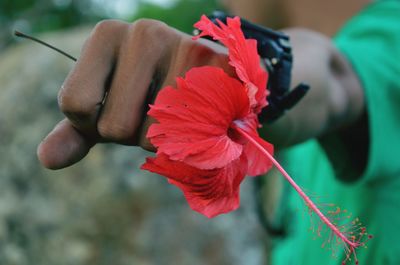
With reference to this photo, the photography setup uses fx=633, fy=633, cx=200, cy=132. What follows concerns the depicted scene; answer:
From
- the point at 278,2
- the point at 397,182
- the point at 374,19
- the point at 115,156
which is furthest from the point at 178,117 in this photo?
the point at 115,156

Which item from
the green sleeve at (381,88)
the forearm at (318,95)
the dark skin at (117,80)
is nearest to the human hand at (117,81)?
the dark skin at (117,80)

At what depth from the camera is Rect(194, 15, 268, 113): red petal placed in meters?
0.29

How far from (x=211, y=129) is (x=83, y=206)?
127 centimetres

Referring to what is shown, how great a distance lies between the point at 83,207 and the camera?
151cm

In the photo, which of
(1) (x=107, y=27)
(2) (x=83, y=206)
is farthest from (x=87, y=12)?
(1) (x=107, y=27)

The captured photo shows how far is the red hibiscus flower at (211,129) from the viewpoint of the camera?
27cm

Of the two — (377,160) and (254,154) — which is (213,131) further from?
(377,160)

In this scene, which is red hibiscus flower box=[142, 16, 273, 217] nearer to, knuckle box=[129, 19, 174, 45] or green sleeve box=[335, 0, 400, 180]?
knuckle box=[129, 19, 174, 45]

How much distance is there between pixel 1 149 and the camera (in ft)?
4.86

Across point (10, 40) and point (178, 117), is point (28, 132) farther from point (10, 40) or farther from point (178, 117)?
point (178, 117)

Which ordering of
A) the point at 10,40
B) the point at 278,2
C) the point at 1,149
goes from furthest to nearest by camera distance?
the point at 10,40
the point at 1,149
the point at 278,2

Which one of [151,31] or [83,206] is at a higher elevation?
[151,31]

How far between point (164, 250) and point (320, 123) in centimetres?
109

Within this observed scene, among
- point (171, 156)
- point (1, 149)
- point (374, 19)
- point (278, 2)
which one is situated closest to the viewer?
point (171, 156)
